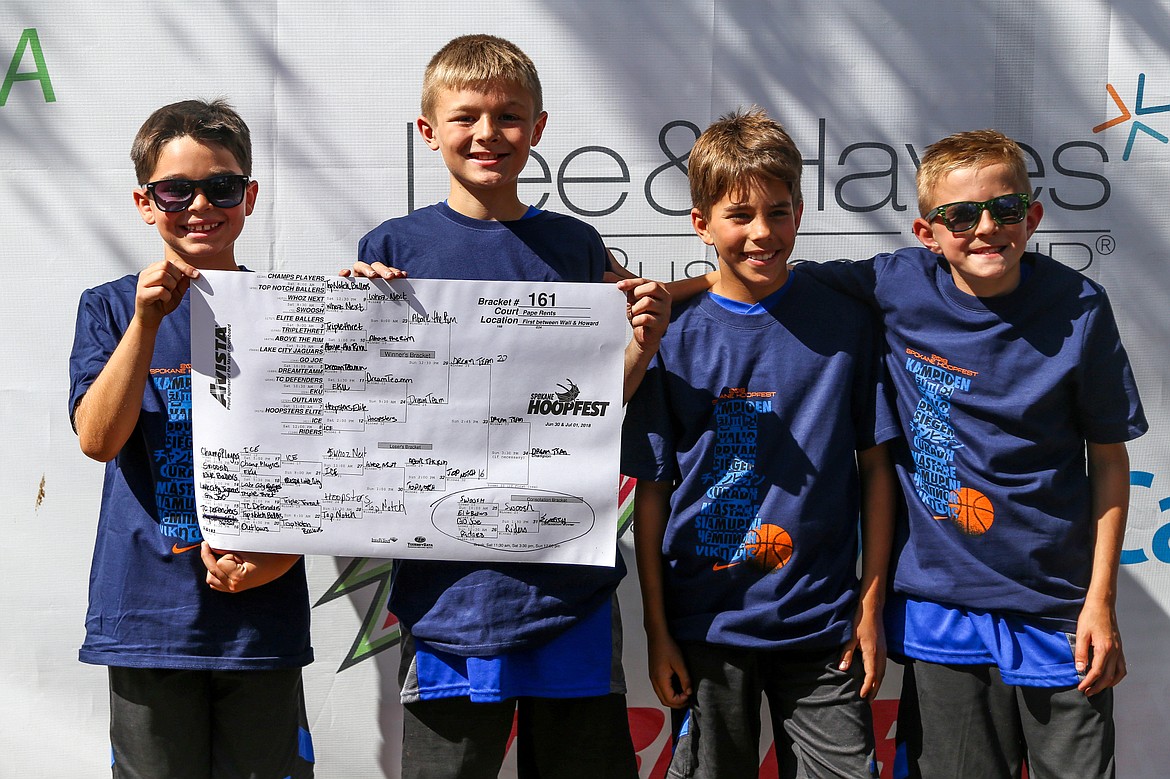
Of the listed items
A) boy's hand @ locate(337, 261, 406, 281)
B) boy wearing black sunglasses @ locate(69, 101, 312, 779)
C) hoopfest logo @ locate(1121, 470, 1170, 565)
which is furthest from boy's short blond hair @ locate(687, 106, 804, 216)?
hoopfest logo @ locate(1121, 470, 1170, 565)

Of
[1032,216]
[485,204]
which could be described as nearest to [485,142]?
[485,204]

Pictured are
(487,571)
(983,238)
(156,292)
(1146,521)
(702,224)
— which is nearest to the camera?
(156,292)

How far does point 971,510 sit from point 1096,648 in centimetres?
42

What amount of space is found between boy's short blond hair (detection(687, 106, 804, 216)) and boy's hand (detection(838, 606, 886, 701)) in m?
0.97

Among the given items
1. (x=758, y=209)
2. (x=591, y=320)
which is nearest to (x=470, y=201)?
(x=591, y=320)

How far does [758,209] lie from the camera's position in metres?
2.22

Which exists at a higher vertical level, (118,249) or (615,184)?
(615,184)

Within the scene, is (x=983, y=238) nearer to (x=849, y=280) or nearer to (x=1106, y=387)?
(x=849, y=280)

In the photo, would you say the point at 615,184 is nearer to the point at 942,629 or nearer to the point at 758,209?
the point at 758,209

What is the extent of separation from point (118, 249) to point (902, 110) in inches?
92.9

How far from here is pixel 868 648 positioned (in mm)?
2252

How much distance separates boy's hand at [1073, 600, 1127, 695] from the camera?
2238mm

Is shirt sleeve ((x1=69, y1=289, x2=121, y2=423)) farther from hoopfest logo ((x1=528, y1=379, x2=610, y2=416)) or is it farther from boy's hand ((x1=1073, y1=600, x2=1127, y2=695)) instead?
boy's hand ((x1=1073, y1=600, x2=1127, y2=695))

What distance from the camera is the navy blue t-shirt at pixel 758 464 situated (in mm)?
2199
